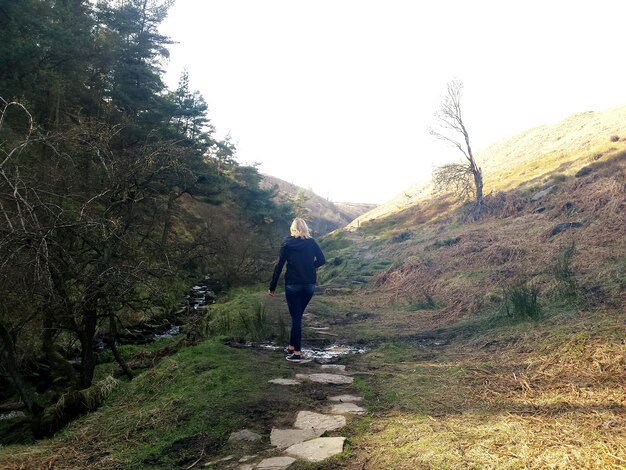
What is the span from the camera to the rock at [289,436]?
3.21 m

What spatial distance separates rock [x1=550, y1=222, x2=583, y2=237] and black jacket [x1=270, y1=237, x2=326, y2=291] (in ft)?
29.7

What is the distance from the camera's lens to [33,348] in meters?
7.20

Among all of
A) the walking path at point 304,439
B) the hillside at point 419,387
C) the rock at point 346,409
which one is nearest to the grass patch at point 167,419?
the hillside at point 419,387

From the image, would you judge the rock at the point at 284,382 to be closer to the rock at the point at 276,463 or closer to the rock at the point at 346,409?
the rock at the point at 346,409

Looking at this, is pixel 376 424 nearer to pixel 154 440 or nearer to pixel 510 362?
pixel 154 440

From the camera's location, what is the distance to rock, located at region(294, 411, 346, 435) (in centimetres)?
347

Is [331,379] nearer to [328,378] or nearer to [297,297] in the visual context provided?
[328,378]

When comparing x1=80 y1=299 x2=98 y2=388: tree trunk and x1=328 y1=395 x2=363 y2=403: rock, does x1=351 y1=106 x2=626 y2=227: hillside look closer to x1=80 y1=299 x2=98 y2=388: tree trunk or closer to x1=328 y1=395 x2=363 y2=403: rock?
x1=328 y1=395 x2=363 y2=403: rock

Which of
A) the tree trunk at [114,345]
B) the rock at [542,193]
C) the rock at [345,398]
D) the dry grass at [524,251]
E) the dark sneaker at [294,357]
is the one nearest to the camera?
the rock at [345,398]

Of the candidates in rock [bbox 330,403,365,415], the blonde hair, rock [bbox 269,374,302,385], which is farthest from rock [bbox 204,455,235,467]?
the blonde hair

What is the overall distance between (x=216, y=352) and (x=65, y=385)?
223 centimetres

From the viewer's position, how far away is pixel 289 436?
3.33 m

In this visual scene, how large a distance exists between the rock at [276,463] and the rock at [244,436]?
40 centimetres

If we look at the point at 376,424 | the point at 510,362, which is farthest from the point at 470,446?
the point at 510,362
